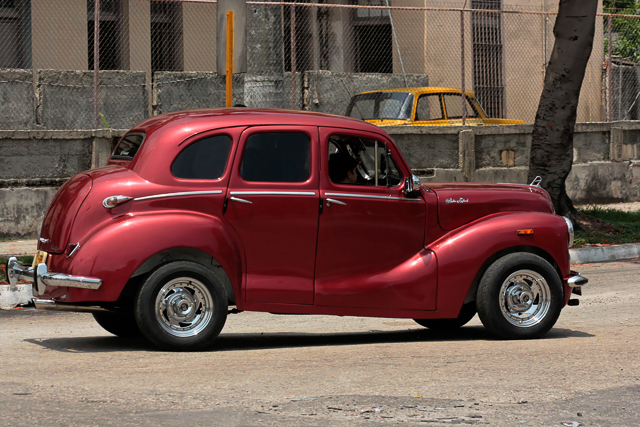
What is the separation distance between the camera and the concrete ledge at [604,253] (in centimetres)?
1298

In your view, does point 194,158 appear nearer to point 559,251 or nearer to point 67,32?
point 559,251

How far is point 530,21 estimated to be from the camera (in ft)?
77.0

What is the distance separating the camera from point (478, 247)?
711cm

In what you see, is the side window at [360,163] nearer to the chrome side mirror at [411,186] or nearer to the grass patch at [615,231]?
the chrome side mirror at [411,186]

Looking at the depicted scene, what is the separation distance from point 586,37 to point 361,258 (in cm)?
827

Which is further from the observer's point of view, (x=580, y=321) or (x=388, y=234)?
(x=580, y=321)

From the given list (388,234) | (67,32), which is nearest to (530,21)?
(67,32)

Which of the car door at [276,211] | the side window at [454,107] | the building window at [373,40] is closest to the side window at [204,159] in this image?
the car door at [276,211]

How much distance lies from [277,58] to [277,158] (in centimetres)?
828

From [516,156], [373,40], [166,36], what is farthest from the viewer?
[373,40]

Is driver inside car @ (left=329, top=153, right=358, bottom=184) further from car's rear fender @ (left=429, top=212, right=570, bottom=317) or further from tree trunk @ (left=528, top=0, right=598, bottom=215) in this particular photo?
tree trunk @ (left=528, top=0, right=598, bottom=215)

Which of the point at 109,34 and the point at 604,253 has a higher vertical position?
the point at 109,34

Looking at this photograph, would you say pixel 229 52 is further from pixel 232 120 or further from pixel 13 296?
pixel 232 120

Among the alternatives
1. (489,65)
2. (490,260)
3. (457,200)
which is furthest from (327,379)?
(489,65)
